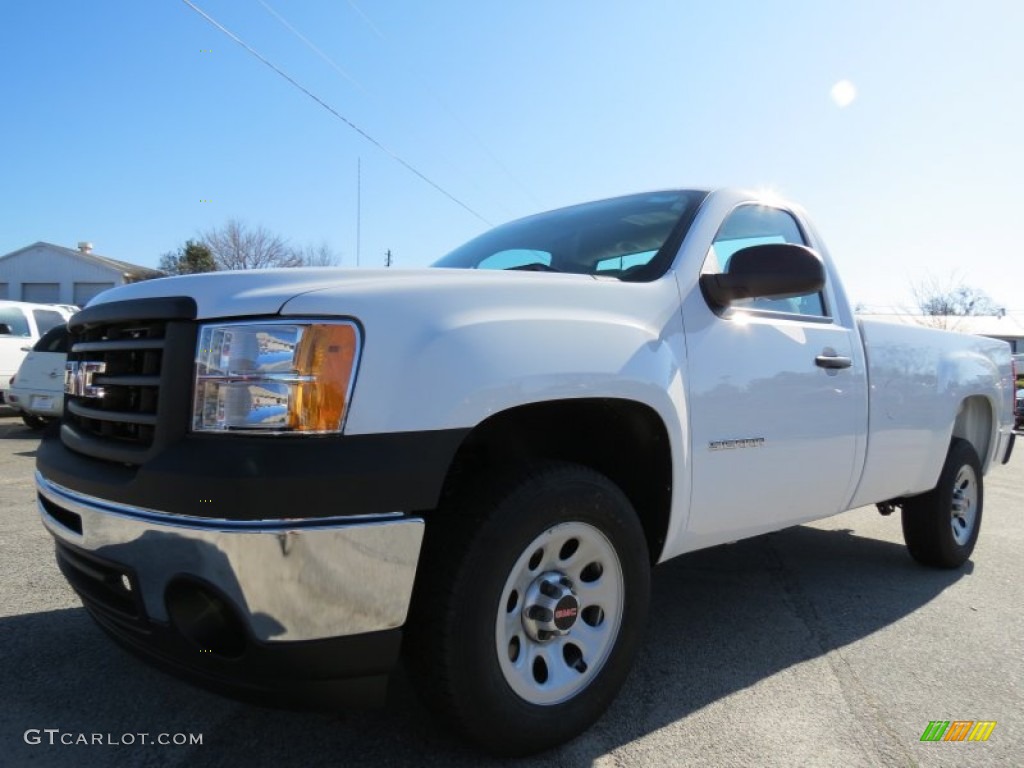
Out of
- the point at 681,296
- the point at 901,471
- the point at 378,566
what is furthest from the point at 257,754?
the point at 901,471

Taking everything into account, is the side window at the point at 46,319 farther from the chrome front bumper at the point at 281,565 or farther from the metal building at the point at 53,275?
the metal building at the point at 53,275

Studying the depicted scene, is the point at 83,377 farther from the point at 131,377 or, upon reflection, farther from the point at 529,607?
the point at 529,607

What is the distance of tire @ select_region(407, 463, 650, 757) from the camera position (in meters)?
1.92

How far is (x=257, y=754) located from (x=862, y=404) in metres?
2.87

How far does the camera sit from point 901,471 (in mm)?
3820

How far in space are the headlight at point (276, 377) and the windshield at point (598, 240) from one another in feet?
4.23

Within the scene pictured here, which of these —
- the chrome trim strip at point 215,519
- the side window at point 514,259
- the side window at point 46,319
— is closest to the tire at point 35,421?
the side window at point 46,319

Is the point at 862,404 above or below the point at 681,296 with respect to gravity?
below

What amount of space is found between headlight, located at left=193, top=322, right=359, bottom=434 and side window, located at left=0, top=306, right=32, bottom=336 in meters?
13.3

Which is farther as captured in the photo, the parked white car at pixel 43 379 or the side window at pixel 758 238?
the parked white car at pixel 43 379

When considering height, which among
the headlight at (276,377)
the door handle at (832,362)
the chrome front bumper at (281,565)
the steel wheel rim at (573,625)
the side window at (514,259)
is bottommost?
the steel wheel rim at (573,625)

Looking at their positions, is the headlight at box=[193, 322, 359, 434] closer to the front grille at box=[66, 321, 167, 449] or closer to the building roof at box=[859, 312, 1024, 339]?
the front grille at box=[66, 321, 167, 449]

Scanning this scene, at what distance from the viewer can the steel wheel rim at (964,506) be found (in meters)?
4.50

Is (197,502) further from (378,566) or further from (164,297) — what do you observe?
(164,297)
